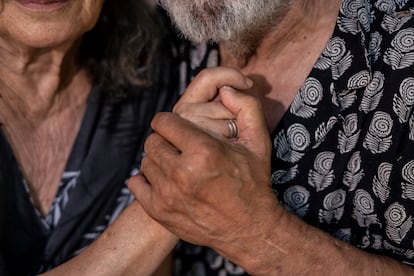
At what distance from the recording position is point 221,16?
1915mm

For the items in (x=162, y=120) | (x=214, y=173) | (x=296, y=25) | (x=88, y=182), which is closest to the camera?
(x=214, y=173)

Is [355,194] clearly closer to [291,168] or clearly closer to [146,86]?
[291,168]

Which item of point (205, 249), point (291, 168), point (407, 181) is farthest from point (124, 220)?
point (407, 181)

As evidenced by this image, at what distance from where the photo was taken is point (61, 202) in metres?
2.21

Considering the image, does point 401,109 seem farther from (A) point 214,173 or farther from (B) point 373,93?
(A) point 214,173

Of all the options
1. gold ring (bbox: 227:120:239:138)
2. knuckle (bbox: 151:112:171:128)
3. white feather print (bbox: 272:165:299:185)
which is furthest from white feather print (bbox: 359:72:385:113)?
knuckle (bbox: 151:112:171:128)

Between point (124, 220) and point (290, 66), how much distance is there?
64cm

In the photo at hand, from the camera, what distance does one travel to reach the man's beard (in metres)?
1.90

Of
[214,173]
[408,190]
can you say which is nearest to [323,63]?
[408,190]

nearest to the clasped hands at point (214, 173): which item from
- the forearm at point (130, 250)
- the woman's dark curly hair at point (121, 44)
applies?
the forearm at point (130, 250)

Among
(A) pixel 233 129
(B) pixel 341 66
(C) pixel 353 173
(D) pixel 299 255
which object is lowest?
(D) pixel 299 255

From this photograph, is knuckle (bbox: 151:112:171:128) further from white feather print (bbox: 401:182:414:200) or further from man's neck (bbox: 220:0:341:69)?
white feather print (bbox: 401:182:414:200)

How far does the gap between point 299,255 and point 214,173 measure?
1.04 feet

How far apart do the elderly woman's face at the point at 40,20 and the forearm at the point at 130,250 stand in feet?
1.69
